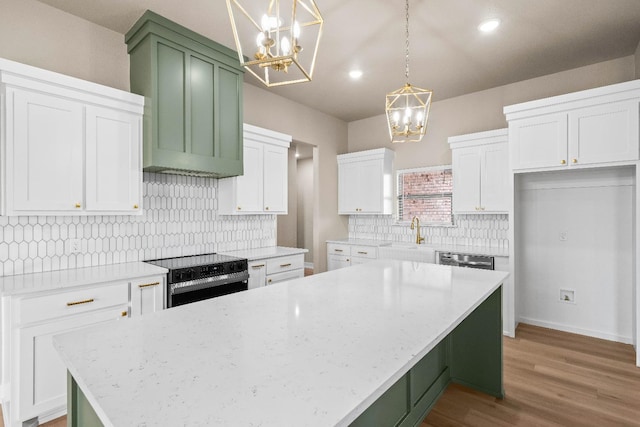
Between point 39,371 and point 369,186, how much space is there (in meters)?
4.37

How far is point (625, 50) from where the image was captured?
11.3 ft

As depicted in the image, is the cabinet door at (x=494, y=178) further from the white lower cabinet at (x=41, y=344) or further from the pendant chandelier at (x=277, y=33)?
the white lower cabinet at (x=41, y=344)

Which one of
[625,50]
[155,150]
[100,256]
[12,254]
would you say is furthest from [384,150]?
[12,254]

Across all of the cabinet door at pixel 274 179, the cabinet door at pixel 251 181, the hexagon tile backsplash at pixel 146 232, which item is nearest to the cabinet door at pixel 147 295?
the hexagon tile backsplash at pixel 146 232

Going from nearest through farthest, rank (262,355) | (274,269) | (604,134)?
(262,355) → (604,134) → (274,269)

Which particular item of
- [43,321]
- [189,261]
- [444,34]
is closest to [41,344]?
[43,321]

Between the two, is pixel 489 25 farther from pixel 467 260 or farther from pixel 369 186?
pixel 369 186

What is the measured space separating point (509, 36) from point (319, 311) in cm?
323

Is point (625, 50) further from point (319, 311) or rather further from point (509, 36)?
point (319, 311)

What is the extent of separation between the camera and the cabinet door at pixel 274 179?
405cm

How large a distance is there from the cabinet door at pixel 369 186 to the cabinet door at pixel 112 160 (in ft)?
11.1

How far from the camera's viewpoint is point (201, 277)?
295 centimetres

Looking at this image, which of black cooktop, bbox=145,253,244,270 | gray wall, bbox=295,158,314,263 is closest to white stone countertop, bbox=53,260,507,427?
black cooktop, bbox=145,253,244,270

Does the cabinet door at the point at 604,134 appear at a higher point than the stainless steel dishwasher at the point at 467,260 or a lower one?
higher
